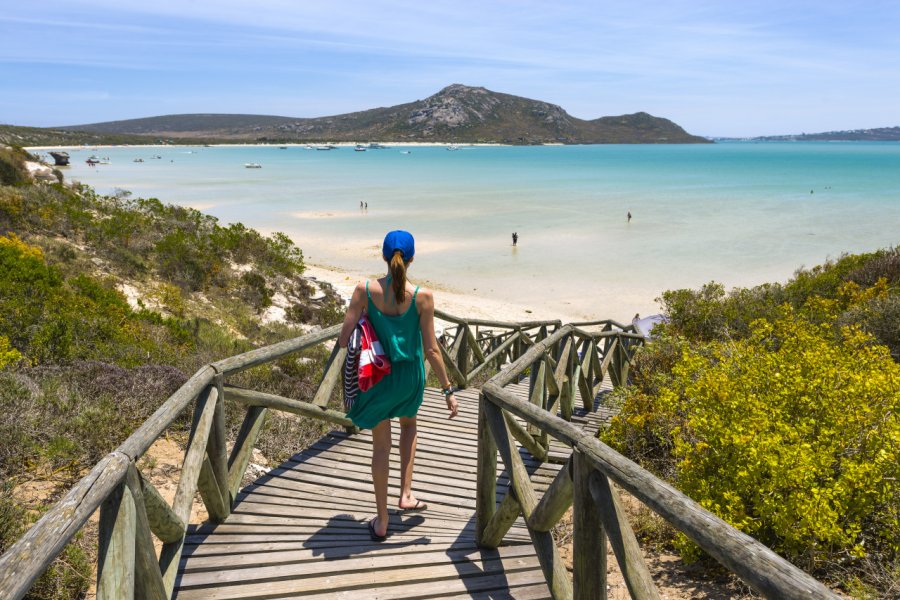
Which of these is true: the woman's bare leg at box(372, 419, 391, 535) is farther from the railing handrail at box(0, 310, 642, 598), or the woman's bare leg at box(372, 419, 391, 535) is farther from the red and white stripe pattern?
the railing handrail at box(0, 310, 642, 598)

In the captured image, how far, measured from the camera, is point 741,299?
35.4 ft

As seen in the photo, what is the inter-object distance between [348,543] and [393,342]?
4.19 feet

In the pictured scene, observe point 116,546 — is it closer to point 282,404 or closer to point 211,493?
point 211,493

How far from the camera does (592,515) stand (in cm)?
243

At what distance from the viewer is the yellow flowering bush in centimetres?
333

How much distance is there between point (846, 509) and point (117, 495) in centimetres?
390

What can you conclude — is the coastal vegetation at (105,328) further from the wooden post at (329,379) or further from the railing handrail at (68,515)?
the railing handrail at (68,515)

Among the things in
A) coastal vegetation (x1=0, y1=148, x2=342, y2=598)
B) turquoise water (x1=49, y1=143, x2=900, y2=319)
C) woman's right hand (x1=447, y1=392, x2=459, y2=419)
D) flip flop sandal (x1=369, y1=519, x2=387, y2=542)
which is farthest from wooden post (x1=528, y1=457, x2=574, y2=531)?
turquoise water (x1=49, y1=143, x2=900, y2=319)

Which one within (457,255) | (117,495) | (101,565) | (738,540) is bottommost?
(457,255)

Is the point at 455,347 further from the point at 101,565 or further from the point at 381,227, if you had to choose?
the point at 381,227

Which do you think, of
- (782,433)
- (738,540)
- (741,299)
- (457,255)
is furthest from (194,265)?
(457,255)

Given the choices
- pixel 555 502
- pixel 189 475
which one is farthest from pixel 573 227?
pixel 189 475

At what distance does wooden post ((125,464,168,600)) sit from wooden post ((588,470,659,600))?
1901mm

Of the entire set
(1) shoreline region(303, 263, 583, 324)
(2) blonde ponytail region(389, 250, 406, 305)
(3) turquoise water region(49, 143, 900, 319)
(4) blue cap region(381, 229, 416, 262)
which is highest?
(4) blue cap region(381, 229, 416, 262)
